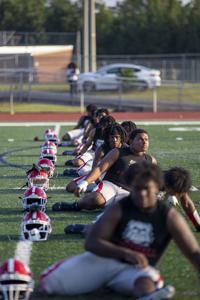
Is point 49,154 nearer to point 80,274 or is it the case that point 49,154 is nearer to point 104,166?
point 104,166

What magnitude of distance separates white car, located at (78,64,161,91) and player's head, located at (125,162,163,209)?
92.4 feet

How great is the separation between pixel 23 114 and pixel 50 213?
2066 cm

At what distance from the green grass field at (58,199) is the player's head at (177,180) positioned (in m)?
0.61

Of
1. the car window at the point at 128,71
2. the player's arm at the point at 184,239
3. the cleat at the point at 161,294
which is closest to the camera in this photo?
the cleat at the point at 161,294

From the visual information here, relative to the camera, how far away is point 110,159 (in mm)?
10508

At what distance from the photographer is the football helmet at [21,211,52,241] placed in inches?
351

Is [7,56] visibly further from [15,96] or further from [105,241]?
[105,241]

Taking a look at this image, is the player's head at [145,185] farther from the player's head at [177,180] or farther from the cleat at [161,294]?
the player's head at [177,180]

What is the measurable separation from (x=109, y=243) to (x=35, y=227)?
7.82 feet

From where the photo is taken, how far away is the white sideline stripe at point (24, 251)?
8.34 meters

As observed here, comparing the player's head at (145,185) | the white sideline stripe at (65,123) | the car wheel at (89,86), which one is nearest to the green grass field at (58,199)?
the player's head at (145,185)

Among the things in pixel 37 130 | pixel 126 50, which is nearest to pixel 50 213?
pixel 37 130

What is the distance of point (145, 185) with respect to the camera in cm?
652

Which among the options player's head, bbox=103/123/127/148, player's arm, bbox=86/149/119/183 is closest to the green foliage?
player's head, bbox=103/123/127/148
